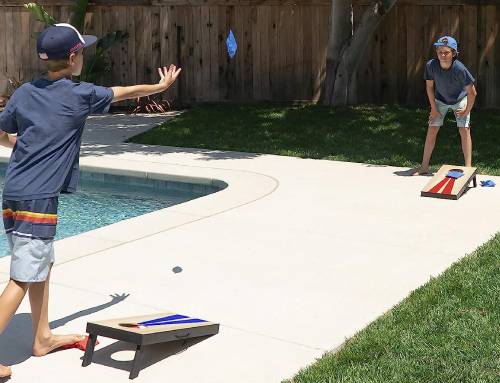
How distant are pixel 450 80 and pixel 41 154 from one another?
21.5ft

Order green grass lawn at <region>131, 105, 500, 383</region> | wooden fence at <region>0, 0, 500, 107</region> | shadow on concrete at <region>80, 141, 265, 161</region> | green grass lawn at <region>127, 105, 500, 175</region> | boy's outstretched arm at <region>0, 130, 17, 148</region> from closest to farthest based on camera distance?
green grass lawn at <region>131, 105, 500, 383</region>, boy's outstretched arm at <region>0, 130, 17, 148</region>, green grass lawn at <region>127, 105, 500, 175</region>, shadow on concrete at <region>80, 141, 265, 161</region>, wooden fence at <region>0, 0, 500, 107</region>

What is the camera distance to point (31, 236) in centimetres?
511

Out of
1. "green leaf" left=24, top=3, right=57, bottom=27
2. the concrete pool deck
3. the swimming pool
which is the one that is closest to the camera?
the concrete pool deck

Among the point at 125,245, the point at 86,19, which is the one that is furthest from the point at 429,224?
the point at 86,19

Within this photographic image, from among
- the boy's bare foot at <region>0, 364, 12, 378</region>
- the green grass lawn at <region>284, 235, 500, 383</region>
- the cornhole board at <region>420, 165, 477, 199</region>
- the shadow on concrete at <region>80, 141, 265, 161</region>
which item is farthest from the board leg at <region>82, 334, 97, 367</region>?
the shadow on concrete at <region>80, 141, 265, 161</region>

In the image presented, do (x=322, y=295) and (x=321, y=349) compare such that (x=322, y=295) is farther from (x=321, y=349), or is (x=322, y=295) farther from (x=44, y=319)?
(x=44, y=319)

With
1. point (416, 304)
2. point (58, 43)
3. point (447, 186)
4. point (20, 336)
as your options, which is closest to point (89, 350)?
point (20, 336)

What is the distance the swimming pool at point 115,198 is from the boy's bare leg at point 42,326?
445cm

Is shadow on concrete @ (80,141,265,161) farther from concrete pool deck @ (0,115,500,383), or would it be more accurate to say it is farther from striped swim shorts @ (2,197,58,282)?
striped swim shorts @ (2,197,58,282)

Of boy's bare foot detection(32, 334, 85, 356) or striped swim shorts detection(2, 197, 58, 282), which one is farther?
boy's bare foot detection(32, 334, 85, 356)

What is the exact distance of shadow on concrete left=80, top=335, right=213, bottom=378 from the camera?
5.43m

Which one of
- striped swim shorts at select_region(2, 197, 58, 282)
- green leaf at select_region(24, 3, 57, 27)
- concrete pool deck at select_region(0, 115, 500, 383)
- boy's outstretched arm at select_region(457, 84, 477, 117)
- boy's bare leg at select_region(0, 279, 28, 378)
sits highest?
green leaf at select_region(24, 3, 57, 27)

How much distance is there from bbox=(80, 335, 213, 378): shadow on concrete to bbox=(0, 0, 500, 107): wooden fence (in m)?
12.3

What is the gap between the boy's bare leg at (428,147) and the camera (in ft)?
36.2
